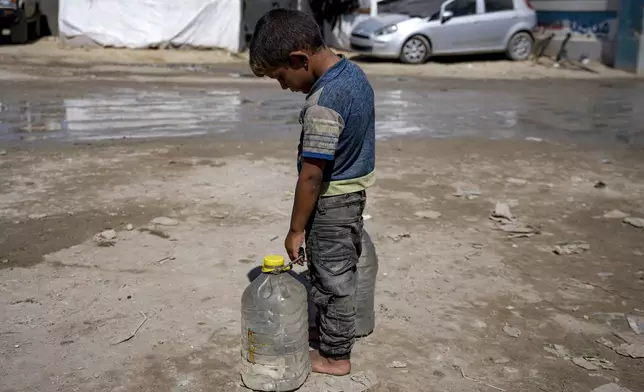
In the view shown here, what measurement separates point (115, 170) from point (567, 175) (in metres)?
4.55

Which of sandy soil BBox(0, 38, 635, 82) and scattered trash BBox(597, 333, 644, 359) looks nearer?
scattered trash BBox(597, 333, 644, 359)

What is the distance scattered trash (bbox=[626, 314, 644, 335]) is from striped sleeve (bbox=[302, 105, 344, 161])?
211 cm

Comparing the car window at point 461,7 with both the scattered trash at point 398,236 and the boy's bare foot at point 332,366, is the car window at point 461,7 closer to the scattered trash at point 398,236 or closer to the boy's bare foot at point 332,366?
the scattered trash at point 398,236

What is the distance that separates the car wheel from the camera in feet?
63.8

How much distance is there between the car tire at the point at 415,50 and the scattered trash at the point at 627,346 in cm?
1576

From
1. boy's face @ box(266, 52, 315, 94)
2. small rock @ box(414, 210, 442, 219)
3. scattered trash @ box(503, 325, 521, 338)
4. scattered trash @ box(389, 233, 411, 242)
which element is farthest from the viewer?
small rock @ box(414, 210, 442, 219)

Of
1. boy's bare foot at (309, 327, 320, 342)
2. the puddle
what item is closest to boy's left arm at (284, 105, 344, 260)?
boy's bare foot at (309, 327, 320, 342)

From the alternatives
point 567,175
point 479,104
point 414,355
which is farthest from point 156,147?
point 479,104

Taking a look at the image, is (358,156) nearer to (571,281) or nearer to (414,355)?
(414,355)

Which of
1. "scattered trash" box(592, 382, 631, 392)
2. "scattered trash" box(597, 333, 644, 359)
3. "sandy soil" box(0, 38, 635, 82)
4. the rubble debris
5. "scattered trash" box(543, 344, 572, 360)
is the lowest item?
"scattered trash" box(592, 382, 631, 392)

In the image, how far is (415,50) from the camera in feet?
61.1

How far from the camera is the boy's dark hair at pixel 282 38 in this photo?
8.91 feet

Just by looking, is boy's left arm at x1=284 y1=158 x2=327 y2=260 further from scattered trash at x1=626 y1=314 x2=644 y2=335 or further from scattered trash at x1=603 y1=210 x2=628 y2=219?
scattered trash at x1=603 y1=210 x2=628 y2=219

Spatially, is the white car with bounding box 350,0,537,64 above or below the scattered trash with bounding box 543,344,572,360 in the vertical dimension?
above
